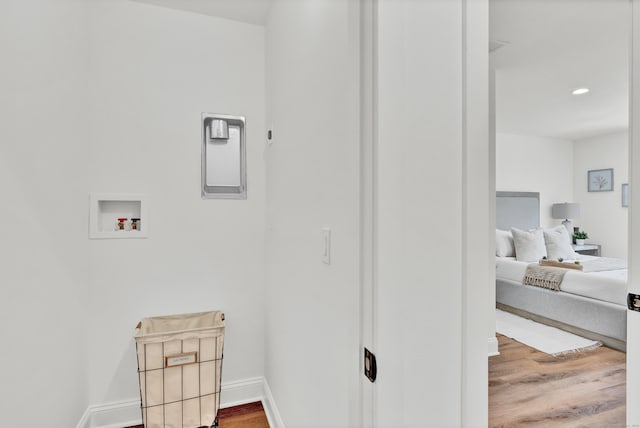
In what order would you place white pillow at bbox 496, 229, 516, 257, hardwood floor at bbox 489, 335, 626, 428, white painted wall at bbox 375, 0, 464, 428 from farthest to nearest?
white pillow at bbox 496, 229, 516, 257, hardwood floor at bbox 489, 335, 626, 428, white painted wall at bbox 375, 0, 464, 428

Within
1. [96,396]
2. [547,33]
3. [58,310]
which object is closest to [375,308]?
[58,310]

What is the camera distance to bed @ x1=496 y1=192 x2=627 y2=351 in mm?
3123

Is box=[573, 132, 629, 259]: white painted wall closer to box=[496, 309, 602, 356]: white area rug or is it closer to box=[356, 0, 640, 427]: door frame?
box=[496, 309, 602, 356]: white area rug

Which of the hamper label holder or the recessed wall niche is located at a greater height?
the recessed wall niche

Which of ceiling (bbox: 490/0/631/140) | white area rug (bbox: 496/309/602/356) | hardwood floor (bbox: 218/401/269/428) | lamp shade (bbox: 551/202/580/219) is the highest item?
ceiling (bbox: 490/0/631/140)

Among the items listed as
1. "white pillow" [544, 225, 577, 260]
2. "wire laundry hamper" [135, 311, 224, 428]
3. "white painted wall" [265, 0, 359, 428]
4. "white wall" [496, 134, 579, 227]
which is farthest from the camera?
"white wall" [496, 134, 579, 227]

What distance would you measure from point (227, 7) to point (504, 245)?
4.60m

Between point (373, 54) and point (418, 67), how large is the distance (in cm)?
10

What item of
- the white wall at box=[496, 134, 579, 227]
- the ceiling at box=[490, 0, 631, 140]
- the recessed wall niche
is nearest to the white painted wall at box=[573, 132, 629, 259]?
the white wall at box=[496, 134, 579, 227]

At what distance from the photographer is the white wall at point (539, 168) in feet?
18.7

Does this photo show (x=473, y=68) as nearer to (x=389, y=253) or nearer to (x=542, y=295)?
(x=389, y=253)

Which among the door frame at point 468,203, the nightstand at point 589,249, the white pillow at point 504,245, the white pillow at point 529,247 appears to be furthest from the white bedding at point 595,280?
the door frame at point 468,203

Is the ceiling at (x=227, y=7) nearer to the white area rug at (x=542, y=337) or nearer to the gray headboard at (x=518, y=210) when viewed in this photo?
the white area rug at (x=542, y=337)

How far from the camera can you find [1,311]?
1058mm
